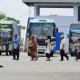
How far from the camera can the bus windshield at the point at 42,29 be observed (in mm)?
41816

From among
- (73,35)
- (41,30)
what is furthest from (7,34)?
(73,35)

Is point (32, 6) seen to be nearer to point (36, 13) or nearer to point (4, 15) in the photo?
point (36, 13)

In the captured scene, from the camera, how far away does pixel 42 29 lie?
140ft

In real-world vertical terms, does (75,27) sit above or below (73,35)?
above

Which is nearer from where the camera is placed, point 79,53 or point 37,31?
point 79,53

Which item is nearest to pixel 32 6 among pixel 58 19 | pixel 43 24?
pixel 58 19

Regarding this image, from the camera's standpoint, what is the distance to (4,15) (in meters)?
134

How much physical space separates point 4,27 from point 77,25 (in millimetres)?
7659

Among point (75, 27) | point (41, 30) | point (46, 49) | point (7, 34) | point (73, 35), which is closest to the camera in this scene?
point (46, 49)

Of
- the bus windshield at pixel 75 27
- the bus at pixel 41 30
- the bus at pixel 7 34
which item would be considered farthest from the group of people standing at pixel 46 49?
the bus windshield at pixel 75 27

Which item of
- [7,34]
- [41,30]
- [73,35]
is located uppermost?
[41,30]

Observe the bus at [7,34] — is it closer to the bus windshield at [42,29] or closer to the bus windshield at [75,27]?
the bus windshield at [42,29]

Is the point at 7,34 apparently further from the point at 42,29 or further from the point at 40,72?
the point at 40,72

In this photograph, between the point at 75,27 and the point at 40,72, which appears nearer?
the point at 40,72
